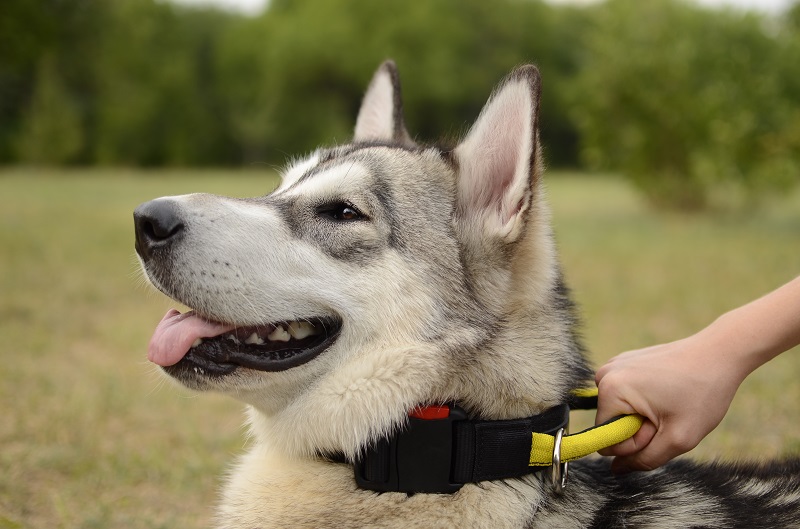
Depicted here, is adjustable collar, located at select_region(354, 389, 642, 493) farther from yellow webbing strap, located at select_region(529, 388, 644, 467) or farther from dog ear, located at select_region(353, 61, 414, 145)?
dog ear, located at select_region(353, 61, 414, 145)

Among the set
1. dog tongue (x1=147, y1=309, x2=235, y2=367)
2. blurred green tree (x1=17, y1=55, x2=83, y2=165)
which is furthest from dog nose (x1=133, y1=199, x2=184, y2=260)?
blurred green tree (x1=17, y1=55, x2=83, y2=165)

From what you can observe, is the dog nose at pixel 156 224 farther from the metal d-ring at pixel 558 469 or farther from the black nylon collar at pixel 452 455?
the metal d-ring at pixel 558 469

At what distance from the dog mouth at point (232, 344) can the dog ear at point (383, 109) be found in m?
1.25

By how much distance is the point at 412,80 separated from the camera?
53.7 m

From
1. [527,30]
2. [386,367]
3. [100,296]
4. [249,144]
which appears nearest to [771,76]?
[100,296]

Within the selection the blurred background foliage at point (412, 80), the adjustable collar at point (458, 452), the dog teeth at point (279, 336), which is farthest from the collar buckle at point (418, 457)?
the blurred background foliage at point (412, 80)

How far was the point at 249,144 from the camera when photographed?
167 ft

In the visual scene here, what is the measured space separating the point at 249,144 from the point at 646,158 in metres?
36.3

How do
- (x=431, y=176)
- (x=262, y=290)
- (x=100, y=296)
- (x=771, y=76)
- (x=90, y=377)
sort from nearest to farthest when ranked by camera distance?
1. (x=262, y=290)
2. (x=431, y=176)
3. (x=90, y=377)
4. (x=100, y=296)
5. (x=771, y=76)

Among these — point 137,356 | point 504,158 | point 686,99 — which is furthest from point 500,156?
point 686,99

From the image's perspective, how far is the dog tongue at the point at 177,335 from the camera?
8.54 ft

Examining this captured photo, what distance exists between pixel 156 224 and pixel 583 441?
5.12 ft

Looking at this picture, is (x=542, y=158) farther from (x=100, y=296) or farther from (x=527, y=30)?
(x=527, y=30)

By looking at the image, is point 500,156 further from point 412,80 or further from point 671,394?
point 412,80
